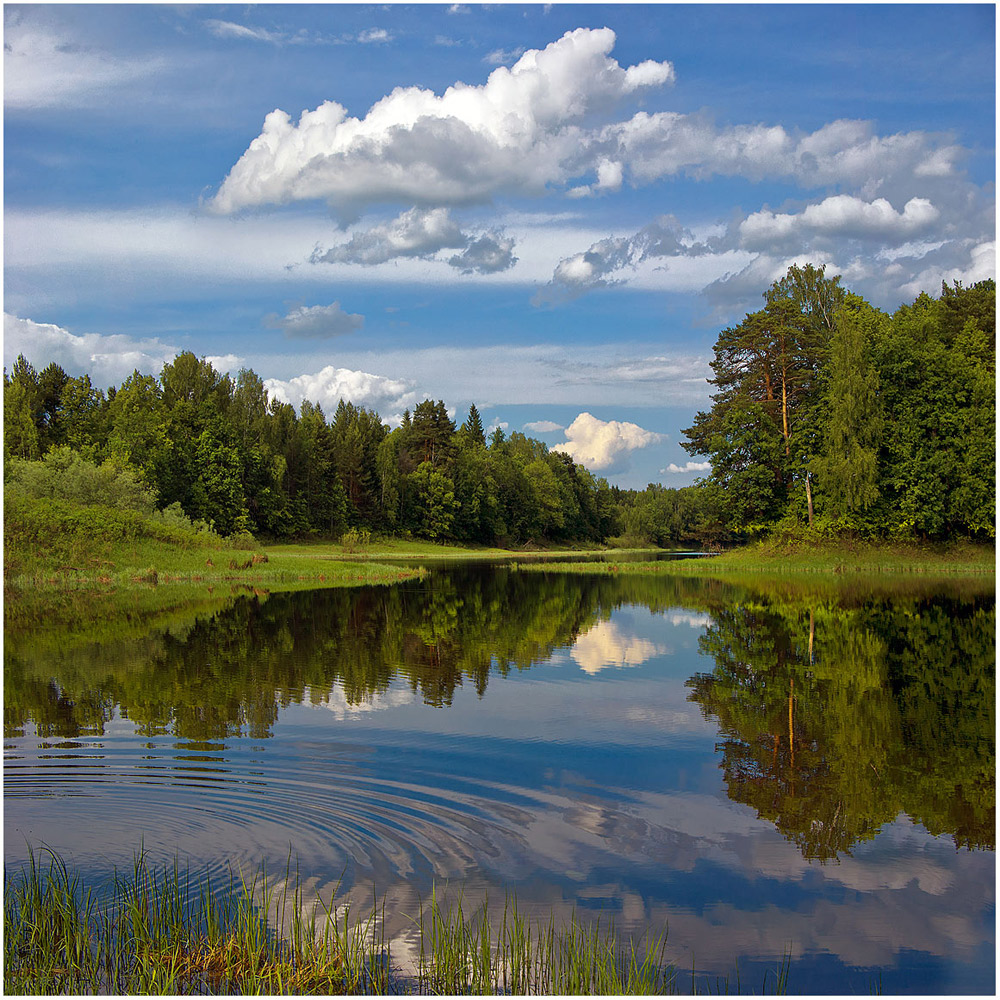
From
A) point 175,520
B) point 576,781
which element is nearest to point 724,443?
point 175,520

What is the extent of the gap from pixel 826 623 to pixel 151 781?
76.4 feet

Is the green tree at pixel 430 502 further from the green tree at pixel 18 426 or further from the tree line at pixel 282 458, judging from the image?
the green tree at pixel 18 426

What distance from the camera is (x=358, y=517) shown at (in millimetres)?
A: 115000

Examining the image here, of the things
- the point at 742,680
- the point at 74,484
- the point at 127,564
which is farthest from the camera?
the point at 74,484

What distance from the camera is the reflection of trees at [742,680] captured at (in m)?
10.6

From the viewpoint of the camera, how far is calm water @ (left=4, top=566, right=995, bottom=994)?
287 inches

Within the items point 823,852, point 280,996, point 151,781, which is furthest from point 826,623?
point 280,996

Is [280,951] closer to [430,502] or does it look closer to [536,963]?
[536,963]

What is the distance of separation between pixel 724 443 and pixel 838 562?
1332 centimetres

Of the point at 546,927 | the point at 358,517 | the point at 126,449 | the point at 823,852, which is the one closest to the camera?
the point at 546,927

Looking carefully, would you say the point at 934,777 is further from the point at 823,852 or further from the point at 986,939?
the point at 986,939

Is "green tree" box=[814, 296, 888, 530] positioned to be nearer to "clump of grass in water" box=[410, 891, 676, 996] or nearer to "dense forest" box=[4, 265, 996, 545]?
"dense forest" box=[4, 265, 996, 545]

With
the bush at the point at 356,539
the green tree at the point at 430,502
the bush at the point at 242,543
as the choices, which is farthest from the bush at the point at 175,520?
the green tree at the point at 430,502

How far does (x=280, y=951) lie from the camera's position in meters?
6.27
